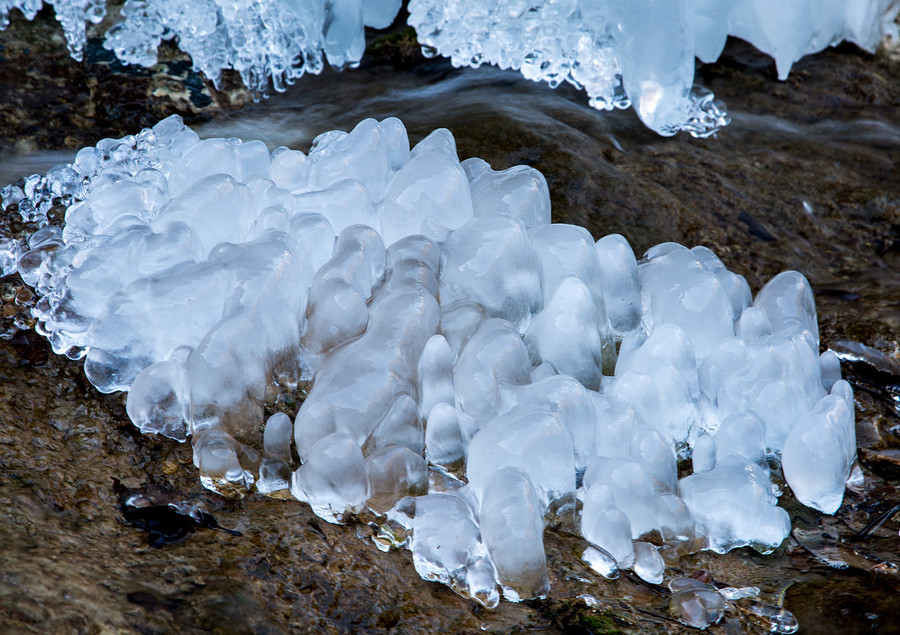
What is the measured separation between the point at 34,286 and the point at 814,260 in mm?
2662

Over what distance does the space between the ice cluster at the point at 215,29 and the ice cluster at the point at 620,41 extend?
1.84ft

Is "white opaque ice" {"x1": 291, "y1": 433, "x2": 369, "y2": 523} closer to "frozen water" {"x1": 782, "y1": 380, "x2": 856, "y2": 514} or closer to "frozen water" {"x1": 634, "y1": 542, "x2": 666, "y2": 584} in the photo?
"frozen water" {"x1": 634, "y1": 542, "x2": 666, "y2": 584}

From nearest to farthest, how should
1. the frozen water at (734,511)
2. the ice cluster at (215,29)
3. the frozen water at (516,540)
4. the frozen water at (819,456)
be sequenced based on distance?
the frozen water at (516,540) < the frozen water at (734,511) < the frozen water at (819,456) < the ice cluster at (215,29)

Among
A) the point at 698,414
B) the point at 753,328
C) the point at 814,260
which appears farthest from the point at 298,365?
the point at 814,260

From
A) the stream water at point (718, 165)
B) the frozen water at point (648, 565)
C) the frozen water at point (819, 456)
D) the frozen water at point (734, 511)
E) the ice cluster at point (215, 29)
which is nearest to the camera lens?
the frozen water at point (648, 565)

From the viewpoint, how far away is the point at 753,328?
217cm

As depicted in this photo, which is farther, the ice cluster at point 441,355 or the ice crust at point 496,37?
A: the ice crust at point 496,37

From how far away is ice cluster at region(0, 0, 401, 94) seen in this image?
3.66 metres

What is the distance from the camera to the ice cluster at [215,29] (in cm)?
366

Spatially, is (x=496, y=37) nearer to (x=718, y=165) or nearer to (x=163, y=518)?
(x=718, y=165)

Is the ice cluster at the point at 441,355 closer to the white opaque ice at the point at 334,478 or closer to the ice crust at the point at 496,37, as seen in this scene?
the white opaque ice at the point at 334,478

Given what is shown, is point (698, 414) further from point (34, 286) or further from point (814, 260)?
point (34, 286)

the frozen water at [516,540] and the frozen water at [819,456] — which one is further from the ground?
the frozen water at [516,540]

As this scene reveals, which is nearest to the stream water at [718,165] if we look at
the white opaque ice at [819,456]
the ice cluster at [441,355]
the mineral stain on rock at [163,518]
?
the white opaque ice at [819,456]
